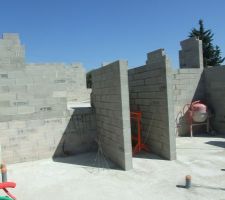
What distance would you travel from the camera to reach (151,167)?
7.61 m

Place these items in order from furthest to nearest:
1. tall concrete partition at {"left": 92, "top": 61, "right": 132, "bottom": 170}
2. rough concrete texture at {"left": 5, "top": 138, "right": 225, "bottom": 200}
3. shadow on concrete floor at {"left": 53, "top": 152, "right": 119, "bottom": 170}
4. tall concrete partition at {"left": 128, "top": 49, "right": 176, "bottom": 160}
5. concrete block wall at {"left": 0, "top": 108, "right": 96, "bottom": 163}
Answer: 1. concrete block wall at {"left": 0, "top": 108, "right": 96, "bottom": 163}
2. tall concrete partition at {"left": 128, "top": 49, "right": 176, "bottom": 160}
3. shadow on concrete floor at {"left": 53, "top": 152, "right": 119, "bottom": 170}
4. tall concrete partition at {"left": 92, "top": 61, "right": 132, "bottom": 170}
5. rough concrete texture at {"left": 5, "top": 138, "right": 225, "bottom": 200}

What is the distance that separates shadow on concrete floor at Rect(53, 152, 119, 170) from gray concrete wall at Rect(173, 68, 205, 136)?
4.41 meters

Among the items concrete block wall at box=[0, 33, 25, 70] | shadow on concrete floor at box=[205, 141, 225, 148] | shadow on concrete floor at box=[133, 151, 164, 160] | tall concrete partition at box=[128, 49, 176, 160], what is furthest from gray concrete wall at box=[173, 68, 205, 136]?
concrete block wall at box=[0, 33, 25, 70]

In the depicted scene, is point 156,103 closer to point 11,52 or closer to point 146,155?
point 146,155

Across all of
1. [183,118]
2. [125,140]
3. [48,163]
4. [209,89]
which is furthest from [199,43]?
[48,163]

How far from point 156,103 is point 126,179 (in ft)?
9.25

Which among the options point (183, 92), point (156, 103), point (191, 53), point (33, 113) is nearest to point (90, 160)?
point (33, 113)

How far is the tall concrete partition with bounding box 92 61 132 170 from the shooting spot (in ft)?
24.1

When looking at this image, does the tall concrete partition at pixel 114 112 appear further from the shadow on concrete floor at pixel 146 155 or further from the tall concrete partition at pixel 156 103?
the tall concrete partition at pixel 156 103

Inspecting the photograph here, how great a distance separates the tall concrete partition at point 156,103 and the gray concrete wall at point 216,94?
4.05m

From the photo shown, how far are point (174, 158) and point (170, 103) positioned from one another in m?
1.62

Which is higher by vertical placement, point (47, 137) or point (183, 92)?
point (183, 92)

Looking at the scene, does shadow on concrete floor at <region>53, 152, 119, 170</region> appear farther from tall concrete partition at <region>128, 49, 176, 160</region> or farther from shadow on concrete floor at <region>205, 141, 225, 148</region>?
shadow on concrete floor at <region>205, 141, 225, 148</region>

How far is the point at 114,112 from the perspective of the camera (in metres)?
7.89
